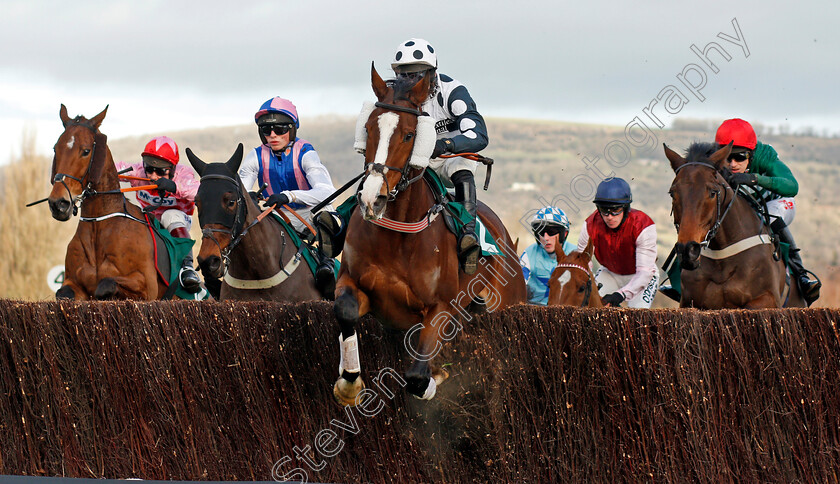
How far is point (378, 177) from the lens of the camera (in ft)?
15.4

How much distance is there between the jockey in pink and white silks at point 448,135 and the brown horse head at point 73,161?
8.69 feet

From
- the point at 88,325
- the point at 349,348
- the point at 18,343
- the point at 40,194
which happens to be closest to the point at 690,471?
the point at 349,348

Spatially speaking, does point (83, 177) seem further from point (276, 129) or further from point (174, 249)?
point (276, 129)

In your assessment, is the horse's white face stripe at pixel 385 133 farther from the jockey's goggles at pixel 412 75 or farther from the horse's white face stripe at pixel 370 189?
the jockey's goggles at pixel 412 75

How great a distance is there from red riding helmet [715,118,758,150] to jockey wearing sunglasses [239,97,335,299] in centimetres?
319

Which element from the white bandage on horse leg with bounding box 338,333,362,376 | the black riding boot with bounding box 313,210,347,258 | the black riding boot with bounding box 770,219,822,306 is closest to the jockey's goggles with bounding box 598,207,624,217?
the black riding boot with bounding box 770,219,822,306

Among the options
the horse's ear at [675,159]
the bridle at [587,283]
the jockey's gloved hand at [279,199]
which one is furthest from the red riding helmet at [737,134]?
the jockey's gloved hand at [279,199]

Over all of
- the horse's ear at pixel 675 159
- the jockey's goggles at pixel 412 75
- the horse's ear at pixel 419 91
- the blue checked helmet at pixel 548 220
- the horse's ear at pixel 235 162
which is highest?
the jockey's goggles at pixel 412 75

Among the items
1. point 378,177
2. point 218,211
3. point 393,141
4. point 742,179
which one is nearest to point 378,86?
point 393,141

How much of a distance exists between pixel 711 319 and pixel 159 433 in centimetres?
313

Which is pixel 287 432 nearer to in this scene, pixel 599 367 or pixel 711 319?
pixel 599 367

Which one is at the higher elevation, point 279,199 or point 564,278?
point 279,199

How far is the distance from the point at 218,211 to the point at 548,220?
10.2 feet

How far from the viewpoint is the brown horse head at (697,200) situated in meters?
6.50
